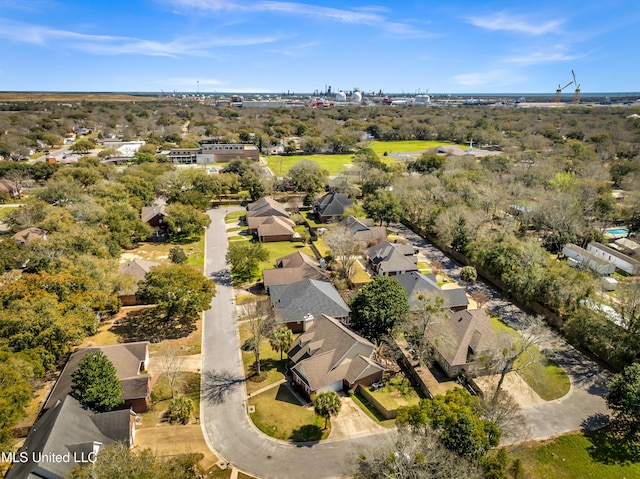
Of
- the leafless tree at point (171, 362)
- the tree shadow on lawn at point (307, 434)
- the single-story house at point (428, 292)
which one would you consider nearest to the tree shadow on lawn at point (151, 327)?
the leafless tree at point (171, 362)

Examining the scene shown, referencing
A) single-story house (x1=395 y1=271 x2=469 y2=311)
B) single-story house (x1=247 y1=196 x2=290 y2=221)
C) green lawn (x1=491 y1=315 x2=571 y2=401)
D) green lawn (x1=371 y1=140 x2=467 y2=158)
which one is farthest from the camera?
green lawn (x1=371 y1=140 x2=467 y2=158)

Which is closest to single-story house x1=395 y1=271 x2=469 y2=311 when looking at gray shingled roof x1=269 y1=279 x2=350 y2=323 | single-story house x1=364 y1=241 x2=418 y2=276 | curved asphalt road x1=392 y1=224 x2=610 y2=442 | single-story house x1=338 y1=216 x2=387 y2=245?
curved asphalt road x1=392 y1=224 x2=610 y2=442

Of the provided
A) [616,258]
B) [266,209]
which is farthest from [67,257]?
[616,258]

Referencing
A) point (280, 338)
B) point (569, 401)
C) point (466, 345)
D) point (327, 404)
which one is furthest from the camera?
point (466, 345)

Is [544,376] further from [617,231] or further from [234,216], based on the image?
[234,216]

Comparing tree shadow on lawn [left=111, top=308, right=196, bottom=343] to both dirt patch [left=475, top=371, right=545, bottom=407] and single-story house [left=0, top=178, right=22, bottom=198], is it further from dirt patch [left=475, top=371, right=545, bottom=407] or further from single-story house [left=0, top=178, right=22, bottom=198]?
single-story house [left=0, top=178, right=22, bottom=198]

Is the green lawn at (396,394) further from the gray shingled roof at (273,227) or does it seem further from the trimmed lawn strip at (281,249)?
the gray shingled roof at (273,227)
